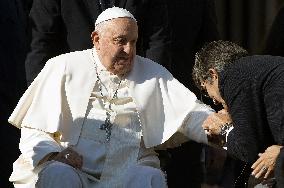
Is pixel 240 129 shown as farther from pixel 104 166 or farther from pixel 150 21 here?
pixel 150 21

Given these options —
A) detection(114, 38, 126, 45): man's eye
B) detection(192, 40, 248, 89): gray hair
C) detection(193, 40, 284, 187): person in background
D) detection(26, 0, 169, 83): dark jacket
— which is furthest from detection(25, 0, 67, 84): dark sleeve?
detection(193, 40, 284, 187): person in background

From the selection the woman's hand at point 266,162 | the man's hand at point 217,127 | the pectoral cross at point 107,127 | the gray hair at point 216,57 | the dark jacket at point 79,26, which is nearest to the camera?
the woman's hand at point 266,162

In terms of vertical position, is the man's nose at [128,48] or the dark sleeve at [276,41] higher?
the man's nose at [128,48]

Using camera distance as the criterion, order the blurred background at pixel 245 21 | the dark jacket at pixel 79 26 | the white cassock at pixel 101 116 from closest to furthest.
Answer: the white cassock at pixel 101 116
the dark jacket at pixel 79 26
the blurred background at pixel 245 21

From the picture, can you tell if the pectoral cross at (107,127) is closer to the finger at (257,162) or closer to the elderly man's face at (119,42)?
the elderly man's face at (119,42)

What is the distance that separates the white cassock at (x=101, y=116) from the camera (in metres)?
7.15

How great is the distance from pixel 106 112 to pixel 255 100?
136 cm

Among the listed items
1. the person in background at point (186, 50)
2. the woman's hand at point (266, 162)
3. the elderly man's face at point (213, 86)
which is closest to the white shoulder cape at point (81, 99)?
the elderly man's face at point (213, 86)

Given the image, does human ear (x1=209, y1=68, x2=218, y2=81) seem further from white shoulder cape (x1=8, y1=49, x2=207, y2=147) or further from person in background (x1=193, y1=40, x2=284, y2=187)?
white shoulder cape (x1=8, y1=49, x2=207, y2=147)

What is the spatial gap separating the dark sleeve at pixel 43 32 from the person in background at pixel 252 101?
1.77 metres

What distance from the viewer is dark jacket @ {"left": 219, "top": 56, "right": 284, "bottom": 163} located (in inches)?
248

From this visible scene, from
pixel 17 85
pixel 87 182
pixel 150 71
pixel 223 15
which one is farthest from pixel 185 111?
pixel 223 15

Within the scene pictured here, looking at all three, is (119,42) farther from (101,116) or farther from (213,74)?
(213,74)

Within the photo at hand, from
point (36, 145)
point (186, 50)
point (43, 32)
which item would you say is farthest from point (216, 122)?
point (43, 32)
